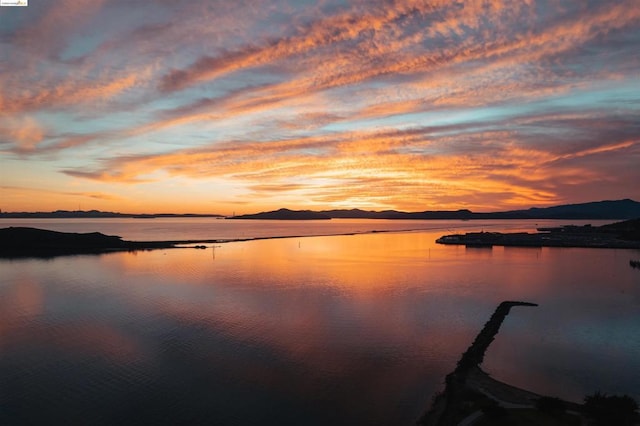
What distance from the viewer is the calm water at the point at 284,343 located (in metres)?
18.3

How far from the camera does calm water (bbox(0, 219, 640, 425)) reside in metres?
18.3

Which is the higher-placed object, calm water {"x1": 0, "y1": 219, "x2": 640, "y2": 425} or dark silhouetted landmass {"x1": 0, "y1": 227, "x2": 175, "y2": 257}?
dark silhouetted landmass {"x1": 0, "y1": 227, "x2": 175, "y2": 257}

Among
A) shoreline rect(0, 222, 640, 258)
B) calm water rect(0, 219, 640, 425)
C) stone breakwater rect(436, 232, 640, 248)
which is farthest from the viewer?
stone breakwater rect(436, 232, 640, 248)

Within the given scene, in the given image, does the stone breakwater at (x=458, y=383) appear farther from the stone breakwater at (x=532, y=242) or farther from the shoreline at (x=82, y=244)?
the stone breakwater at (x=532, y=242)

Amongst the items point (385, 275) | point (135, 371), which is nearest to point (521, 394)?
point (135, 371)

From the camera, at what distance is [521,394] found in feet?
58.7

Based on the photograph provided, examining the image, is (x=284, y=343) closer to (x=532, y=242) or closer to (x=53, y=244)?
(x=53, y=244)

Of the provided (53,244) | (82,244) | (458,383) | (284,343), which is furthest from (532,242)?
(53,244)

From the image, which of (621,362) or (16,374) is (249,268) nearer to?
(16,374)

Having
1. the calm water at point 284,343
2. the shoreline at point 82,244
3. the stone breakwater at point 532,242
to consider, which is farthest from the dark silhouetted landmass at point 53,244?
the stone breakwater at point 532,242

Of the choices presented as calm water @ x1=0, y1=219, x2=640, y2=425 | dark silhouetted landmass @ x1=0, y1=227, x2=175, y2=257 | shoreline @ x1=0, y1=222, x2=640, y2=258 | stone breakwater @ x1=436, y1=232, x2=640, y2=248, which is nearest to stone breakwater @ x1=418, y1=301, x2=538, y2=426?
calm water @ x1=0, y1=219, x2=640, y2=425

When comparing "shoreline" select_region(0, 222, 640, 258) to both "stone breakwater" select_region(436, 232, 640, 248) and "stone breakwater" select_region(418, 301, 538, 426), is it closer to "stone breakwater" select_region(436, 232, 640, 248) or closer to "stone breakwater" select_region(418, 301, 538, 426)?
"stone breakwater" select_region(436, 232, 640, 248)

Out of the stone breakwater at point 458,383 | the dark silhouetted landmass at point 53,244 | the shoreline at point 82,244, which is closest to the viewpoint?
the stone breakwater at point 458,383

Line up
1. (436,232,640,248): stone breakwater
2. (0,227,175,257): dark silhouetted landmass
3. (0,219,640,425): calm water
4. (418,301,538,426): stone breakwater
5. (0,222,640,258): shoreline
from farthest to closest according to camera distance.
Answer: (436,232,640,248): stone breakwater → (0,222,640,258): shoreline → (0,227,175,257): dark silhouetted landmass → (0,219,640,425): calm water → (418,301,538,426): stone breakwater
